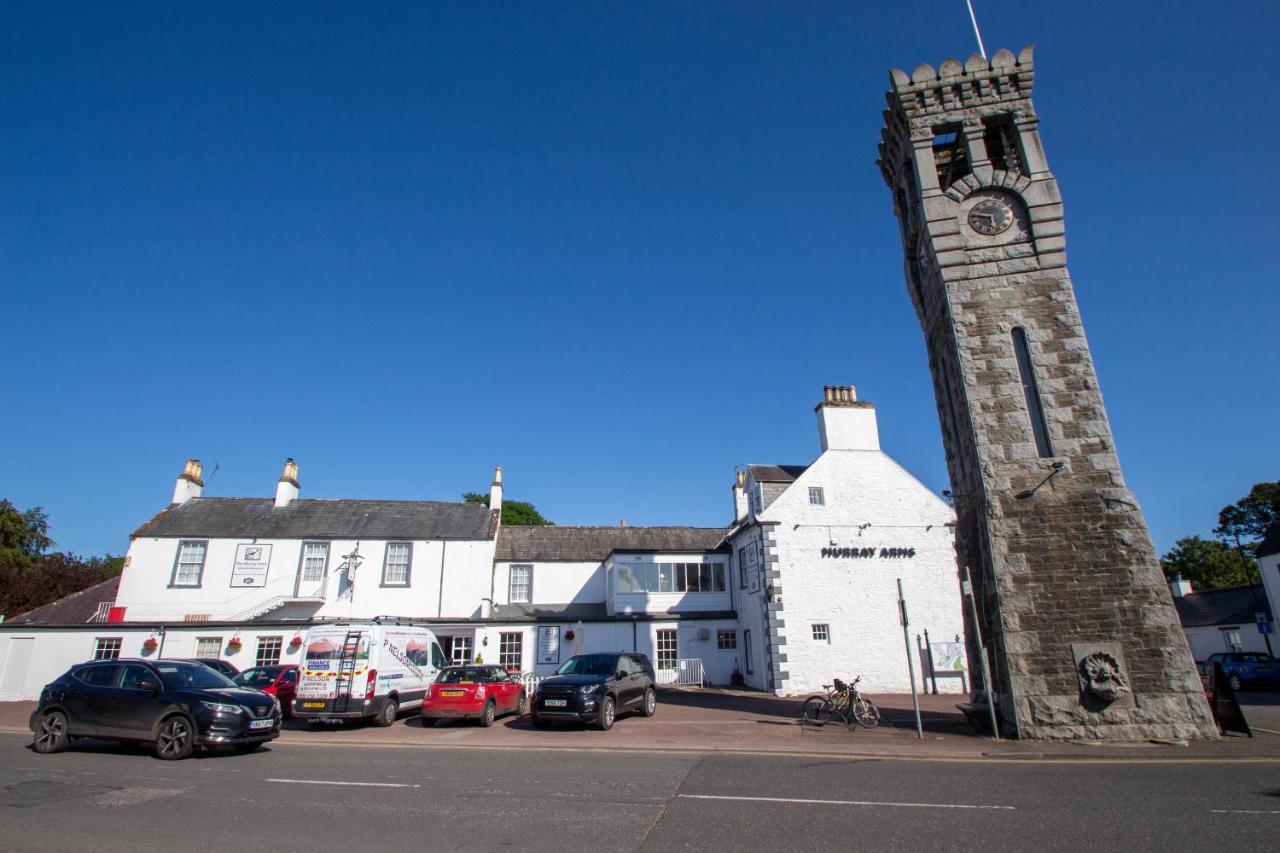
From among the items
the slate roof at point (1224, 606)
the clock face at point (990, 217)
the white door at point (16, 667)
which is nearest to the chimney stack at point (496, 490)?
the white door at point (16, 667)

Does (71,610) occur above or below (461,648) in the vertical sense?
above

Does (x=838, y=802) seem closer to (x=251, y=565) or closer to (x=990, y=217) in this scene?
(x=990, y=217)

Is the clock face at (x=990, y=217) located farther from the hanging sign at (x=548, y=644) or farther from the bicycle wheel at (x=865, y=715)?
the hanging sign at (x=548, y=644)

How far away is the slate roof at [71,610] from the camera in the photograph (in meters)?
25.6

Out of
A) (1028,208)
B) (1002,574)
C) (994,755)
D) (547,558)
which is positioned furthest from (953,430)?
(547,558)

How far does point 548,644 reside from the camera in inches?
1043

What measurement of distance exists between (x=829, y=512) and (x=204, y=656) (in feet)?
83.9

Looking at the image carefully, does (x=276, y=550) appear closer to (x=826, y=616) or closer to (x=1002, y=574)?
(x=826, y=616)

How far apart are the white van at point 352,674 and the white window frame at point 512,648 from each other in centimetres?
955

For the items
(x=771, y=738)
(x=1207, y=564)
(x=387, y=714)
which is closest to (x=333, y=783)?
(x=387, y=714)

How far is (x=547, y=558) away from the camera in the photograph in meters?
31.0

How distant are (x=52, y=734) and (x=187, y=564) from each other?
2002 cm

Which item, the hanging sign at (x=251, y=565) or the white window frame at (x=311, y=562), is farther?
the white window frame at (x=311, y=562)

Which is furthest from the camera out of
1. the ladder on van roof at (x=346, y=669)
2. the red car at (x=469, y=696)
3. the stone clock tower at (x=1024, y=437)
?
the red car at (x=469, y=696)
